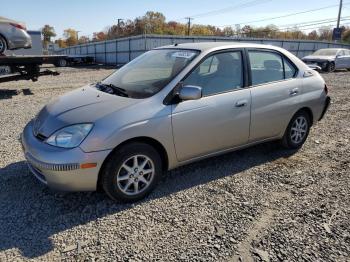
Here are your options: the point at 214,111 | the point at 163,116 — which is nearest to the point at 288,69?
the point at 214,111

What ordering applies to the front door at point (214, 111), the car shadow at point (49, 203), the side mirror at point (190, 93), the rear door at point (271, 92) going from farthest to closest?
the rear door at point (271, 92)
the front door at point (214, 111)
the side mirror at point (190, 93)
the car shadow at point (49, 203)

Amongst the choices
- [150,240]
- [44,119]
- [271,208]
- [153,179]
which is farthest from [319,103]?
[44,119]

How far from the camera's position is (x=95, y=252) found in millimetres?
2775

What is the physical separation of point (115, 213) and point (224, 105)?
1792mm

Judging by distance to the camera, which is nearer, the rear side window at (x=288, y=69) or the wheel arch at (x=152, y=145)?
the wheel arch at (x=152, y=145)

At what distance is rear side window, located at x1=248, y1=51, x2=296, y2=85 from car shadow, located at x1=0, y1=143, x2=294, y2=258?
1.21 m

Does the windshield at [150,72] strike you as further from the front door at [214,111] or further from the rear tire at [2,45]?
the rear tire at [2,45]

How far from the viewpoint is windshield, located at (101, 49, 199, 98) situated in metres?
3.78

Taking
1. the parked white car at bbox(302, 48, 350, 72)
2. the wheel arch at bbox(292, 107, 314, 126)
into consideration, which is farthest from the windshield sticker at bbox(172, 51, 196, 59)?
the parked white car at bbox(302, 48, 350, 72)

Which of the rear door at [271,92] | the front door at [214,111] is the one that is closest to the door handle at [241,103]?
the front door at [214,111]

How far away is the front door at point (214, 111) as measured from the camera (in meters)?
3.71

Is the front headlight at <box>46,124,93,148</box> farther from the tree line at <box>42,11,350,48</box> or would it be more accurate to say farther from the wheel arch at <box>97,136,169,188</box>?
the tree line at <box>42,11,350,48</box>

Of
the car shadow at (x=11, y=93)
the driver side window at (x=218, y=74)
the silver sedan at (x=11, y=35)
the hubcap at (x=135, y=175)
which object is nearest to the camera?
the hubcap at (x=135, y=175)

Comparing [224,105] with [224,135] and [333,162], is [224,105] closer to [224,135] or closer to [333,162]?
[224,135]
